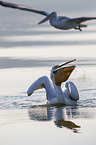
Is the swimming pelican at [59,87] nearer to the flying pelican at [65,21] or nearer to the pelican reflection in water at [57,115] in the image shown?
the pelican reflection in water at [57,115]

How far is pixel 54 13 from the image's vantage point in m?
17.6

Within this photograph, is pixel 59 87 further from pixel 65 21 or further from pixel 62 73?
pixel 65 21

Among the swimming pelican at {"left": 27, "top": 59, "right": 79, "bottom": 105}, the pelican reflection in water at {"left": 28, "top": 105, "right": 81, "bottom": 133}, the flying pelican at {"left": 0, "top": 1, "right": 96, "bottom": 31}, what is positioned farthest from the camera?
the swimming pelican at {"left": 27, "top": 59, "right": 79, "bottom": 105}

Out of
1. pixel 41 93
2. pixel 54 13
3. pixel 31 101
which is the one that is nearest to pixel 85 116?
pixel 54 13

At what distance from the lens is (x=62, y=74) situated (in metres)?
28.9

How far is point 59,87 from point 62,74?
2.15 ft

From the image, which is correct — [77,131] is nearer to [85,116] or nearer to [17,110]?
[85,116]

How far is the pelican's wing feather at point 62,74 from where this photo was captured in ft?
93.7

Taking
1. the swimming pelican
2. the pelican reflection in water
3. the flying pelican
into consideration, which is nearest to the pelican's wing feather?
the swimming pelican

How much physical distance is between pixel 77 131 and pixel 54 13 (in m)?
3.74

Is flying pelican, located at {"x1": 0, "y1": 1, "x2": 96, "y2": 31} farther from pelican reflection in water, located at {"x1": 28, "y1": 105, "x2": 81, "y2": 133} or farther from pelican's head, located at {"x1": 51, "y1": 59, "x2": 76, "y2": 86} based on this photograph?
pelican's head, located at {"x1": 51, "y1": 59, "x2": 76, "y2": 86}

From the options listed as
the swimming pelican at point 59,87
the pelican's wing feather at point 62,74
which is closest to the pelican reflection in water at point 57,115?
the swimming pelican at point 59,87

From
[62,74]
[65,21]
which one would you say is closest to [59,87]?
[62,74]

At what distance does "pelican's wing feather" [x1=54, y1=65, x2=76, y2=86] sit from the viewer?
93.7 feet
